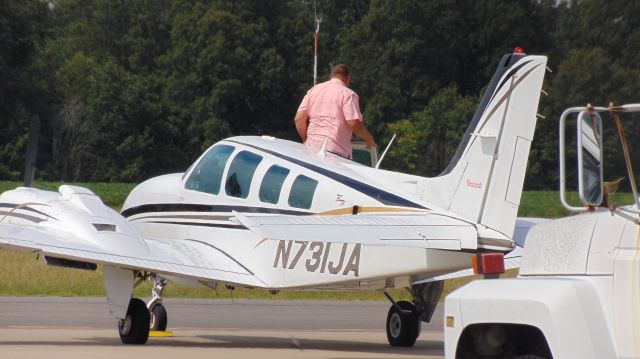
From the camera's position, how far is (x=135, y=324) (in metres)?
13.1

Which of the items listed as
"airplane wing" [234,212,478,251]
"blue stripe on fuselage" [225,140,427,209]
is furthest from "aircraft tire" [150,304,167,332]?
"airplane wing" [234,212,478,251]

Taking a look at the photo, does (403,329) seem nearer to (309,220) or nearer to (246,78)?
(309,220)

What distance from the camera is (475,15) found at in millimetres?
75812

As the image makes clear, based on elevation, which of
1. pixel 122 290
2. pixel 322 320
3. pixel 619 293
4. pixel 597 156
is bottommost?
pixel 322 320

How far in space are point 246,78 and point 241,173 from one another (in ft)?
215

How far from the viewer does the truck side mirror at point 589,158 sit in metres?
6.26

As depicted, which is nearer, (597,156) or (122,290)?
(597,156)

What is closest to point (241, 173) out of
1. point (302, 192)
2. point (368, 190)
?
point (302, 192)

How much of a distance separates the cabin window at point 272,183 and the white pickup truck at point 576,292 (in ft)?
18.9

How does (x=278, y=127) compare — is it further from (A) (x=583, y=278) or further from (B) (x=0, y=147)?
(A) (x=583, y=278)

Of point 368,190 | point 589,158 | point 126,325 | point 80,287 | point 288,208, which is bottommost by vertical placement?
point 80,287

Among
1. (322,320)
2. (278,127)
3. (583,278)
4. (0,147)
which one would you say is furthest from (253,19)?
(583,278)

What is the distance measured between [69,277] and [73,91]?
192 feet

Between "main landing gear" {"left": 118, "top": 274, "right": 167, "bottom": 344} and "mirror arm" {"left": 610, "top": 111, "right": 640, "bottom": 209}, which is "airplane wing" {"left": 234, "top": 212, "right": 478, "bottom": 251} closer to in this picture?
"main landing gear" {"left": 118, "top": 274, "right": 167, "bottom": 344}
